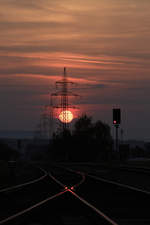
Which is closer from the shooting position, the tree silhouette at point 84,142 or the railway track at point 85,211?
the railway track at point 85,211

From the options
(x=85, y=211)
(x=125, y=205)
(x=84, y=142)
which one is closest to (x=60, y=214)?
(x=85, y=211)

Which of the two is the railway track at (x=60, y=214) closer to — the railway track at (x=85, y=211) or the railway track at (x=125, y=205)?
the railway track at (x=85, y=211)

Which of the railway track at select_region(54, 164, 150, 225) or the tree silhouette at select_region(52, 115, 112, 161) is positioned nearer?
the railway track at select_region(54, 164, 150, 225)

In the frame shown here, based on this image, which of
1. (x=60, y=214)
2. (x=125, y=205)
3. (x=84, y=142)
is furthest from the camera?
(x=84, y=142)

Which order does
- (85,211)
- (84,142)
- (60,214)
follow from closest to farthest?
(60,214) < (85,211) < (84,142)

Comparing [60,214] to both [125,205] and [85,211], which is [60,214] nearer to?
[85,211]

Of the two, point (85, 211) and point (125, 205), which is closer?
point (85, 211)

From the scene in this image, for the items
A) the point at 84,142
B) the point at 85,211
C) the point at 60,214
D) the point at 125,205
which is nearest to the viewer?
the point at 60,214

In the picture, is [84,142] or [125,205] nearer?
[125,205]

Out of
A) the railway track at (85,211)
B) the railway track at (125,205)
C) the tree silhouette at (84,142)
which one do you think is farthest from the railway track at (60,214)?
the tree silhouette at (84,142)

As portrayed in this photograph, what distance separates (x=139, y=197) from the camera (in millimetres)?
18828

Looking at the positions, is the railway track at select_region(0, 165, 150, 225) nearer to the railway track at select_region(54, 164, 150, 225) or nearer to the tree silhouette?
the railway track at select_region(54, 164, 150, 225)

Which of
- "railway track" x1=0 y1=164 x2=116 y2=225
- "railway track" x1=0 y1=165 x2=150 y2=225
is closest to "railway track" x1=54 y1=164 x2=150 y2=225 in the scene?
"railway track" x1=0 y1=165 x2=150 y2=225

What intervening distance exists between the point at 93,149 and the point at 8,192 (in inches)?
5020
